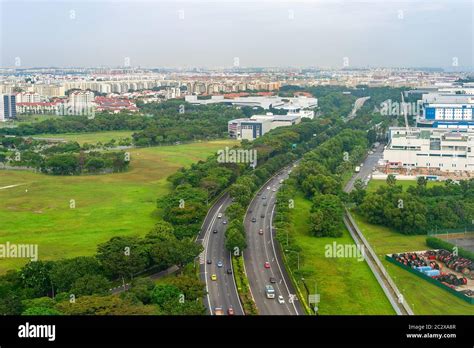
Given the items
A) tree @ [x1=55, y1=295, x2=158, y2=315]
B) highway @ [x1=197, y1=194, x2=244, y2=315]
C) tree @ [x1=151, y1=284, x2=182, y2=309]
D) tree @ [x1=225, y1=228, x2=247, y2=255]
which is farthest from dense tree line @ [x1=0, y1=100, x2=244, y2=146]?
tree @ [x1=55, y1=295, x2=158, y2=315]

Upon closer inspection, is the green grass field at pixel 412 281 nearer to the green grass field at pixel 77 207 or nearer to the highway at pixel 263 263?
the highway at pixel 263 263

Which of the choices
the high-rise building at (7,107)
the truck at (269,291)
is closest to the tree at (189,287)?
the truck at (269,291)

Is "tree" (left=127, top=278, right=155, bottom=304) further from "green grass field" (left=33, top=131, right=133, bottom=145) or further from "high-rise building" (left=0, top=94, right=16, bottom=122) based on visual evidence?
"high-rise building" (left=0, top=94, right=16, bottom=122)

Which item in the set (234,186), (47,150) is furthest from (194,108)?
(234,186)
